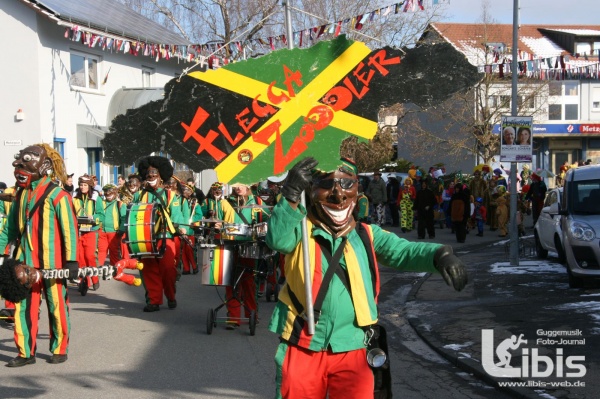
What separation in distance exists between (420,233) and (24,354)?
17.7 meters

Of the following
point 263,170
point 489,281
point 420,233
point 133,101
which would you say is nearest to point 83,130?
point 133,101

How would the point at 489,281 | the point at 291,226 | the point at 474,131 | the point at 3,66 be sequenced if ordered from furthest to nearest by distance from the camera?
1. the point at 474,131
2. the point at 3,66
3. the point at 489,281
4. the point at 291,226

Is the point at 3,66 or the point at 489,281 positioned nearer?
the point at 489,281

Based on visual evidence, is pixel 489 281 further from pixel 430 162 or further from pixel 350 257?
pixel 430 162

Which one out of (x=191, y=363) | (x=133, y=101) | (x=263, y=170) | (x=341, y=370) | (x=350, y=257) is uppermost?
(x=133, y=101)

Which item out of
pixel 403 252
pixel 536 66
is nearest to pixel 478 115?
pixel 536 66

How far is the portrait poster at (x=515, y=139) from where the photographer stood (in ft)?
51.5

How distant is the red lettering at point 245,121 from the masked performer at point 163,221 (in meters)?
7.35

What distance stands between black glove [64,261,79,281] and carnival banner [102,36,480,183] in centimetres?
379

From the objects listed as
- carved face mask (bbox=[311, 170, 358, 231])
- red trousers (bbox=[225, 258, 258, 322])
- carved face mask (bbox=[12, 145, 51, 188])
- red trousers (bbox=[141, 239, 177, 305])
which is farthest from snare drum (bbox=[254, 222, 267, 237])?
carved face mask (bbox=[311, 170, 358, 231])

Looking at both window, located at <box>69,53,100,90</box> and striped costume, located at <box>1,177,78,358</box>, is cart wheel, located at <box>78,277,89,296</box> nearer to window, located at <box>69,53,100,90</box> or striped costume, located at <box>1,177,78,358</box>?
striped costume, located at <box>1,177,78,358</box>

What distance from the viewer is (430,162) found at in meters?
55.3

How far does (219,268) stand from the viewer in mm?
9961

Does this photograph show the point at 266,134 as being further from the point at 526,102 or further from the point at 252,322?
the point at 526,102
